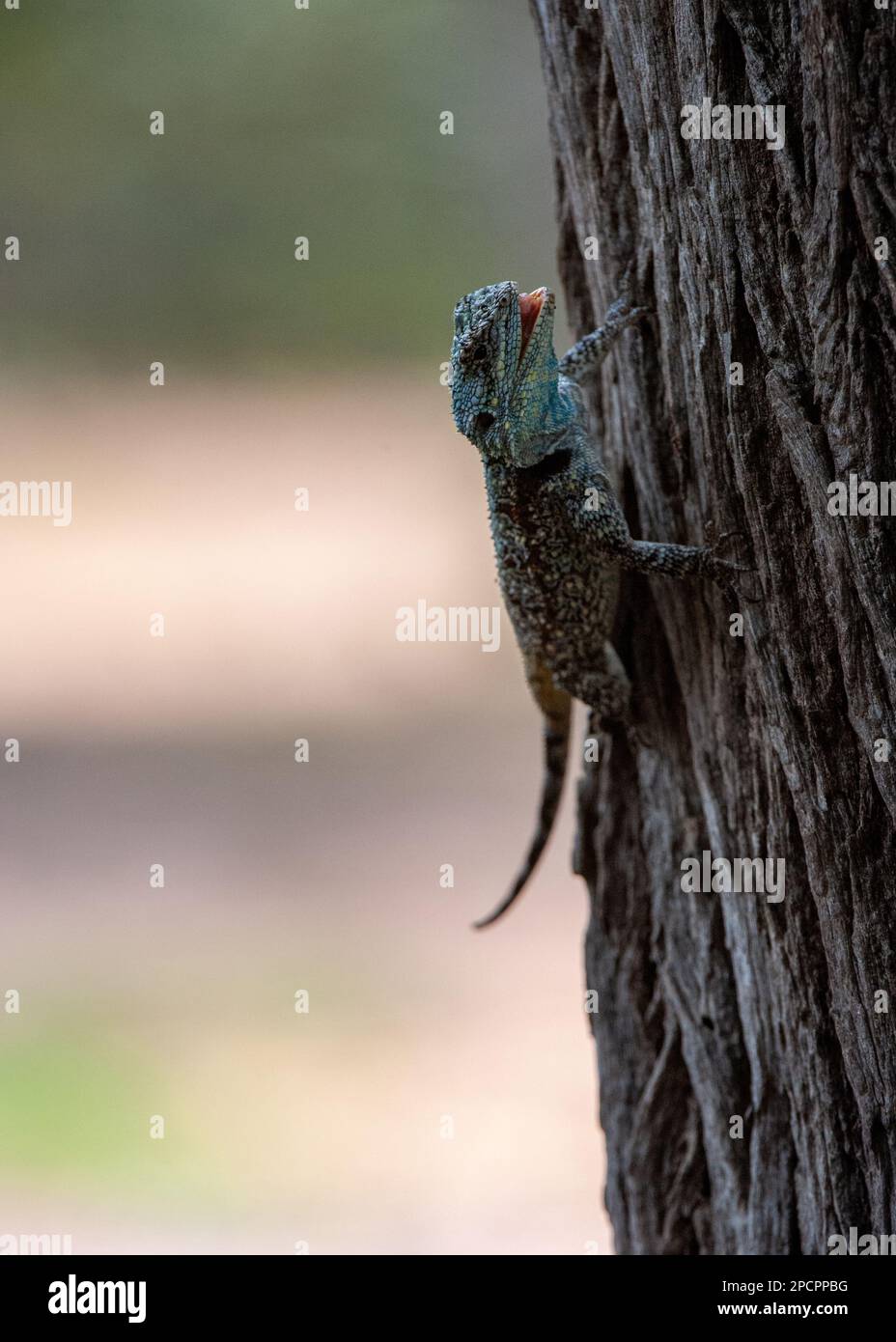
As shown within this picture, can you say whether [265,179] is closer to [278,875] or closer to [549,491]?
[278,875]

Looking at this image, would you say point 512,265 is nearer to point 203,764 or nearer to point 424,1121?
point 203,764

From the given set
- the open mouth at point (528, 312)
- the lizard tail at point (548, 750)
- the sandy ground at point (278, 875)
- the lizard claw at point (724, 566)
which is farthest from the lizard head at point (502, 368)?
the sandy ground at point (278, 875)

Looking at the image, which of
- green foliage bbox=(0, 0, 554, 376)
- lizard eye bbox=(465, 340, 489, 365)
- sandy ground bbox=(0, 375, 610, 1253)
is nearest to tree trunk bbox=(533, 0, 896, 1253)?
lizard eye bbox=(465, 340, 489, 365)

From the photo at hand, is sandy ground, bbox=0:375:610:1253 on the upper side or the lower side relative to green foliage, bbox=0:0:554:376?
lower

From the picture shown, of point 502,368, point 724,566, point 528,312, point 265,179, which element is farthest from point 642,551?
point 265,179

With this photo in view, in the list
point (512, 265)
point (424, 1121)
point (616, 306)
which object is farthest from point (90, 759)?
point (616, 306)

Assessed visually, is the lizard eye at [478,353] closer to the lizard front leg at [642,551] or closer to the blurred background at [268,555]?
the lizard front leg at [642,551]

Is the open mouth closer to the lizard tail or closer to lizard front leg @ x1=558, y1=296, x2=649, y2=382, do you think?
lizard front leg @ x1=558, y1=296, x2=649, y2=382
